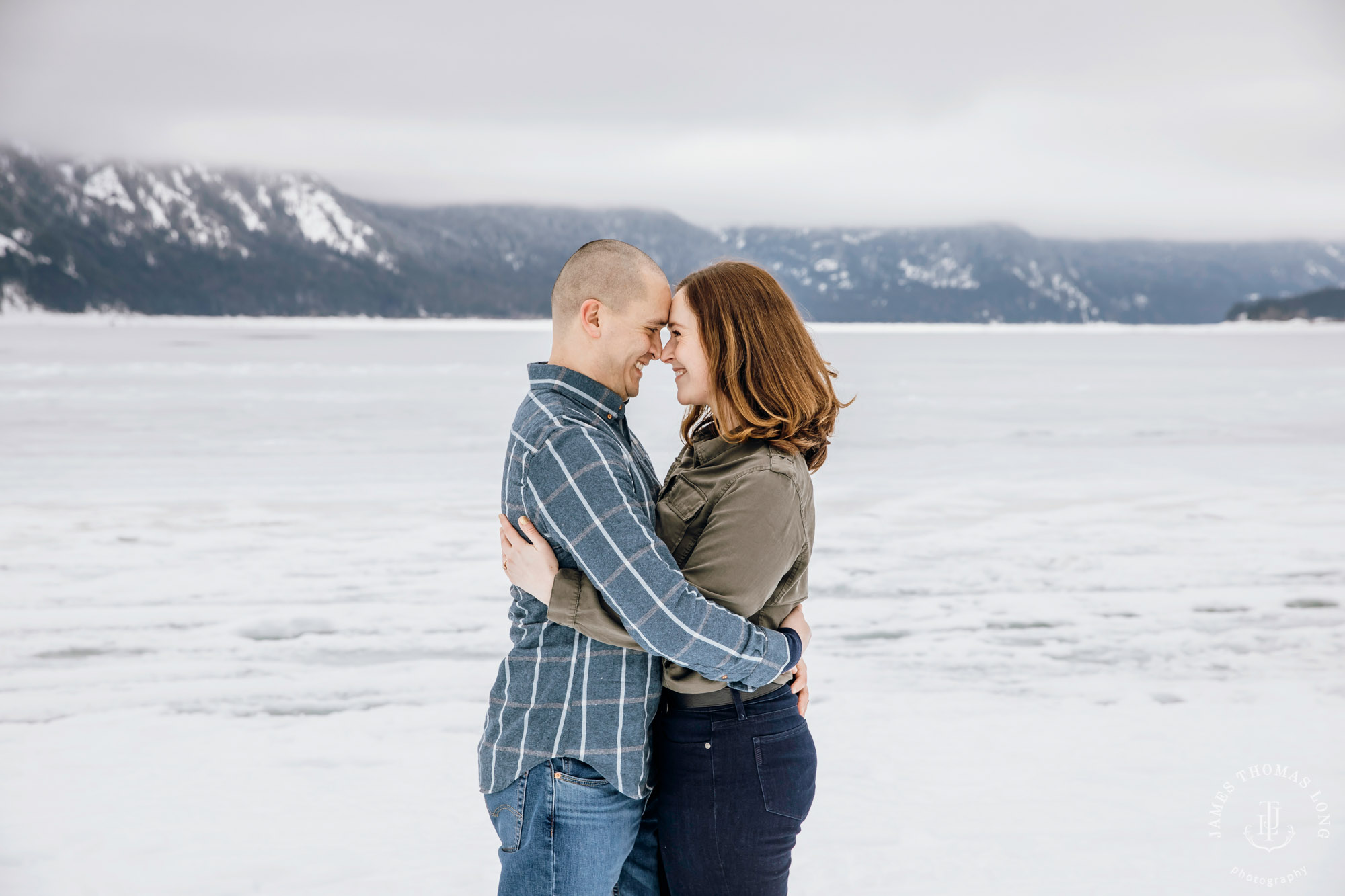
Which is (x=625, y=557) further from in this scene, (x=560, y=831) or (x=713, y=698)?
(x=560, y=831)

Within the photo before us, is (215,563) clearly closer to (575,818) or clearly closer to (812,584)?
(812,584)

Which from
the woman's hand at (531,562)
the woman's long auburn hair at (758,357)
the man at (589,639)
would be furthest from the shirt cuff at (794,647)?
the woman's hand at (531,562)

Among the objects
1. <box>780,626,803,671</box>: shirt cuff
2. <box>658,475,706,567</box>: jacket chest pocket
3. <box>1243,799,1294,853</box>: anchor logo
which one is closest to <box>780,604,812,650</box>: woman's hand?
<box>780,626,803,671</box>: shirt cuff

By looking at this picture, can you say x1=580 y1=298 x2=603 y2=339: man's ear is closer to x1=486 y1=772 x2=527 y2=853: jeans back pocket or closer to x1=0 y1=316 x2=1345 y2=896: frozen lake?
x1=486 y1=772 x2=527 y2=853: jeans back pocket

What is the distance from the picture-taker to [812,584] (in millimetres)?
6688

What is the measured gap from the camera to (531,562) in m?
1.78

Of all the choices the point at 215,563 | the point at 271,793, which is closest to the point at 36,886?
the point at 271,793

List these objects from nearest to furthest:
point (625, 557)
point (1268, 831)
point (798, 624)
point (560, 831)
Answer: point (625, 557)
point (560, 831)
point (798, 624)
point (1268, 831)

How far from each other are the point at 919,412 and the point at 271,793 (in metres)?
16.9

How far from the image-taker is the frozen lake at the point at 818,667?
339 centimetres

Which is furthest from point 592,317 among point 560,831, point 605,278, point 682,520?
point 560,831

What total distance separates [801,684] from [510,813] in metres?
0.67

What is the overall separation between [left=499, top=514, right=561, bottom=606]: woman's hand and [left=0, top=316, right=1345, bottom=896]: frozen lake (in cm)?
188

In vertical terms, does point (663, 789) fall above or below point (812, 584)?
above
